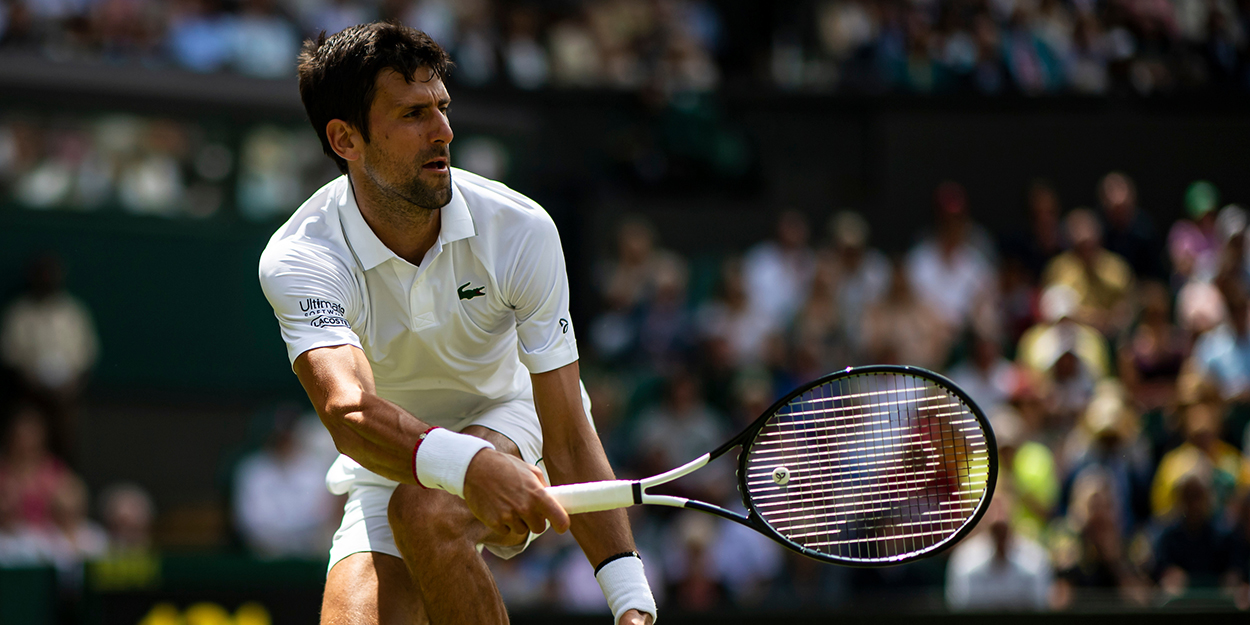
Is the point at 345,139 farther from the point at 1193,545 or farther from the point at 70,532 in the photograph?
the point at 70,532

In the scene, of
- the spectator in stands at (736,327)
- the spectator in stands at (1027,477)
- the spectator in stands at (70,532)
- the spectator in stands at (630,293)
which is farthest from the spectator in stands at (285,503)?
the spectator in stands at (1027,477)

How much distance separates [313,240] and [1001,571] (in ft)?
16.1

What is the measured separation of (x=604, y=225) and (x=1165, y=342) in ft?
15.3

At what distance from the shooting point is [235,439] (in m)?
12.2

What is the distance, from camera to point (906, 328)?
31.9 ft

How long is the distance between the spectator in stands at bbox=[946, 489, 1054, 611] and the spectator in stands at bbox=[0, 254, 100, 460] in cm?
712

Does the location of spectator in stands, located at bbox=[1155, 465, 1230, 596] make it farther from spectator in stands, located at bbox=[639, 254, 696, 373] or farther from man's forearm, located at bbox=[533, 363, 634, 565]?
man's forearm, located at bbox=[533, 363, 634, 565]

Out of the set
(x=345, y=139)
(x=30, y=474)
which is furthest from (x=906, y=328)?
(x=345, y=139)

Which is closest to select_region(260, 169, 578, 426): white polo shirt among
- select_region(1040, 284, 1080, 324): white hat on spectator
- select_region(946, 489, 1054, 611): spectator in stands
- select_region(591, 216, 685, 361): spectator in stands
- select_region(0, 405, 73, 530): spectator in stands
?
select_region(946, 489, 1054, 611): spectator in stands

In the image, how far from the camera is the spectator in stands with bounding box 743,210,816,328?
34.2ft

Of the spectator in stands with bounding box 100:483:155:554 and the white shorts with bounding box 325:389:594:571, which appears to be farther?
the spectator in stands with bounding box 100:483:155:554

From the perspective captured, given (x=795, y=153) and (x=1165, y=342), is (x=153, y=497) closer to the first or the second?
(x=795, y=153)

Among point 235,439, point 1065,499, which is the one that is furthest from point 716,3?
point 1065,499

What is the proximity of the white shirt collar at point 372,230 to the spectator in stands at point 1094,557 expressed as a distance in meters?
4.72
